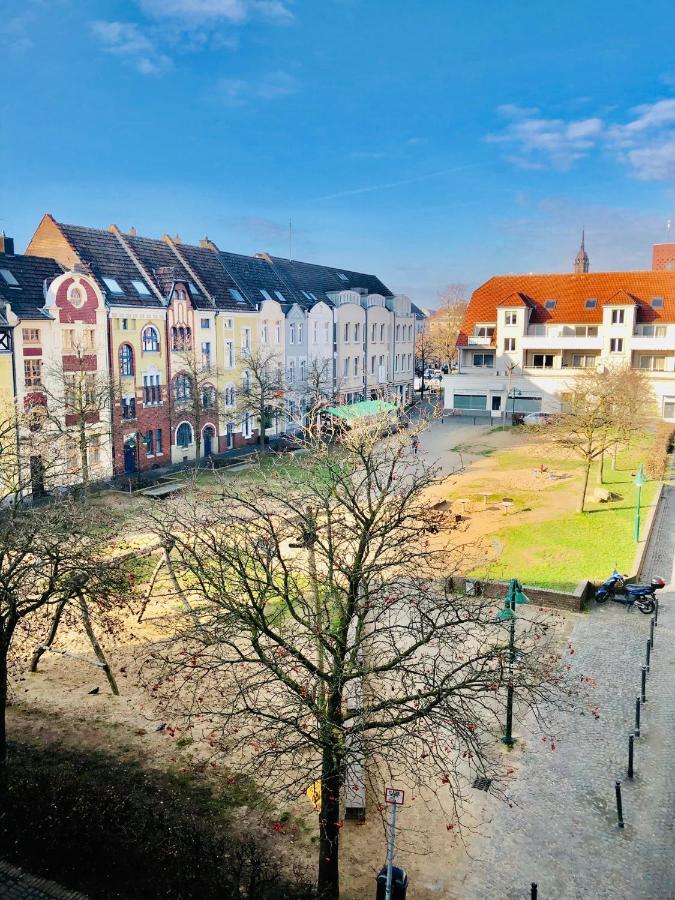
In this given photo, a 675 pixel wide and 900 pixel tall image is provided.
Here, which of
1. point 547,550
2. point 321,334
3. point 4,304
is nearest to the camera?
point 547,550

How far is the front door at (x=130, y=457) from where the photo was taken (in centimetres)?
4291

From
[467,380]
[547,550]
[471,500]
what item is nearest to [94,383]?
[471,500]

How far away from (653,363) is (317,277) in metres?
31.6

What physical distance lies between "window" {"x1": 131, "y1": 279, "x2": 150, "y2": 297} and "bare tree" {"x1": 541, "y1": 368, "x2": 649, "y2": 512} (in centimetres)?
2606

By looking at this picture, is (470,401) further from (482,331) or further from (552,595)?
(552,595)

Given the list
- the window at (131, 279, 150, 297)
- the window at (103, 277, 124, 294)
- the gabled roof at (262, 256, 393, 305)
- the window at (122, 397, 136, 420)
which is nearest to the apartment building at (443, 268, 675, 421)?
the gabled roof at (262, 256, 393, 305)

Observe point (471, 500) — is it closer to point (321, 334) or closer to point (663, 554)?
point (663, 554)

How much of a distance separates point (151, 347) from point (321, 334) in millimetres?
20326

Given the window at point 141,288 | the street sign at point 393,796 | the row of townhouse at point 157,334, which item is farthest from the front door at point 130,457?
the street sign at point 393,796

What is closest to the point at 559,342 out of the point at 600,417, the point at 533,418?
the point at 533,418

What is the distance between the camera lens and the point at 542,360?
68.4 metres

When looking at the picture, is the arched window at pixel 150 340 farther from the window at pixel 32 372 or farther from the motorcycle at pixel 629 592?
the motorcycle at pixel 629 592

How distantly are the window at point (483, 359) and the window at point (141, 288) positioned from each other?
119 feet

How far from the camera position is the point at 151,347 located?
146 feet
